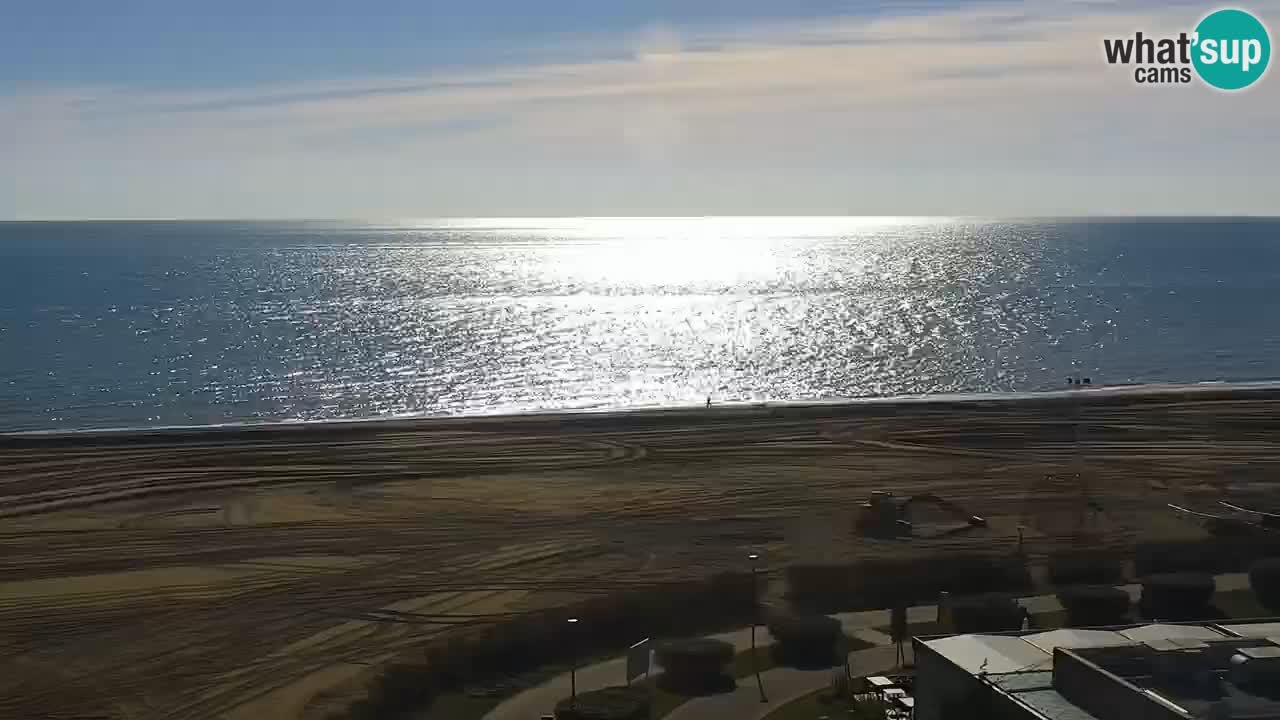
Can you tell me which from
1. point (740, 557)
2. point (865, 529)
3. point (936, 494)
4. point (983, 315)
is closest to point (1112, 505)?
point (936, 494)

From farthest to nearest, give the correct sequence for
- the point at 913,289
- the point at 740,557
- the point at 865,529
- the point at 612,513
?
the point at 913,289, the point at 612,513, the point at 865,529, the point at 740,557

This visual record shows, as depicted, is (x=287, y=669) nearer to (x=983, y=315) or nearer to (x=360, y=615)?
(x=360, y=615)

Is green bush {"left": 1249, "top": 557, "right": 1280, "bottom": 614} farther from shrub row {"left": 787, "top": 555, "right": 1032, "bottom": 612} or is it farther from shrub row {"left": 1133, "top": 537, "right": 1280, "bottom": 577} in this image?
shrub row {"left": 787, "top": 555, "right": 1032, "bottom": 612}

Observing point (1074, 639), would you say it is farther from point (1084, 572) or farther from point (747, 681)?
point (1084, 572)

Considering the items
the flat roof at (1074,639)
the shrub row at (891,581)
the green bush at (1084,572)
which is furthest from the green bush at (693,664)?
the green bush at (1084,572)

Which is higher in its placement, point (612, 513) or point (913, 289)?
point (913, 289)

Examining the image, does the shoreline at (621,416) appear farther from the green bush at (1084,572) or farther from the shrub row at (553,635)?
the green bush at (1084,572)
